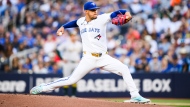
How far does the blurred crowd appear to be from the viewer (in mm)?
17859

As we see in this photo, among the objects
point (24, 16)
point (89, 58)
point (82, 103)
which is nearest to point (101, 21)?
point (89, 58)

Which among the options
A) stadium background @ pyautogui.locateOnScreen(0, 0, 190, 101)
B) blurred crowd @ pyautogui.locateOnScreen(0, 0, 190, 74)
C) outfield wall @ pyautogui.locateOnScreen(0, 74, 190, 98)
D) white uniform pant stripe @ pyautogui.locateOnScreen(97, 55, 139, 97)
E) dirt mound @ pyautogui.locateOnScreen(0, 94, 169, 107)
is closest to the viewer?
dirt mound @ pyautogui.locateOnScreen(0, 94, 169, 107)

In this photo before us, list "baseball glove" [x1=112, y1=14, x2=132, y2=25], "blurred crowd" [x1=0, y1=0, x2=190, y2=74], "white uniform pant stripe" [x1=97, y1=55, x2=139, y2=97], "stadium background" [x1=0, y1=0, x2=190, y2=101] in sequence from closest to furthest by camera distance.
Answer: "baseball glove" [x1=112, y1=14, x2=132, y2=25], "white uniform pant stripe" [x1=97, y1=55, x2=139, y2=97], "stadium background" [x1=0, y1=0, x2=190, y2=101], "blurred crowd" [x1=0, y1=0, x2=190, y2=74]

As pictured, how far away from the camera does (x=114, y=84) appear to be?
57.6ft

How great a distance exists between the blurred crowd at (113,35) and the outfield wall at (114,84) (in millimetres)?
490

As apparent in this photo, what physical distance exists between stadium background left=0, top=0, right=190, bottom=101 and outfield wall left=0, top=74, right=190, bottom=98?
0.12 feet

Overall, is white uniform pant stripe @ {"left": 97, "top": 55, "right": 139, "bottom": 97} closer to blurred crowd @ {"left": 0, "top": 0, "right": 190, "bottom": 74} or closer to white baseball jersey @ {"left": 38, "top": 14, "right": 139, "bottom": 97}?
white baseball jersey @ {"left": 38, "top": 14, "right": 139, "bottom": 97}

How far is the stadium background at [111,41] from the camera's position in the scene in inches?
693

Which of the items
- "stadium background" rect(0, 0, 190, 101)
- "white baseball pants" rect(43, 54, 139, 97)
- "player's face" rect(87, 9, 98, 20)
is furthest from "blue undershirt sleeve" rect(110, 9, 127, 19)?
"stadium background" rect(0, 0, 190, 101)

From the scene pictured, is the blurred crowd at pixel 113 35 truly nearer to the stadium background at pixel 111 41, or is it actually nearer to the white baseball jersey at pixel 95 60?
the stadium background at pixel 111 41

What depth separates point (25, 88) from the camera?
1789 centimetres

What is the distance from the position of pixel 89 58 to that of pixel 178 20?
387 inches

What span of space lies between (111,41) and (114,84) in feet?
8.18

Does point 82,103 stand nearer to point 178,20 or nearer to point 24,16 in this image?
point 178,20
